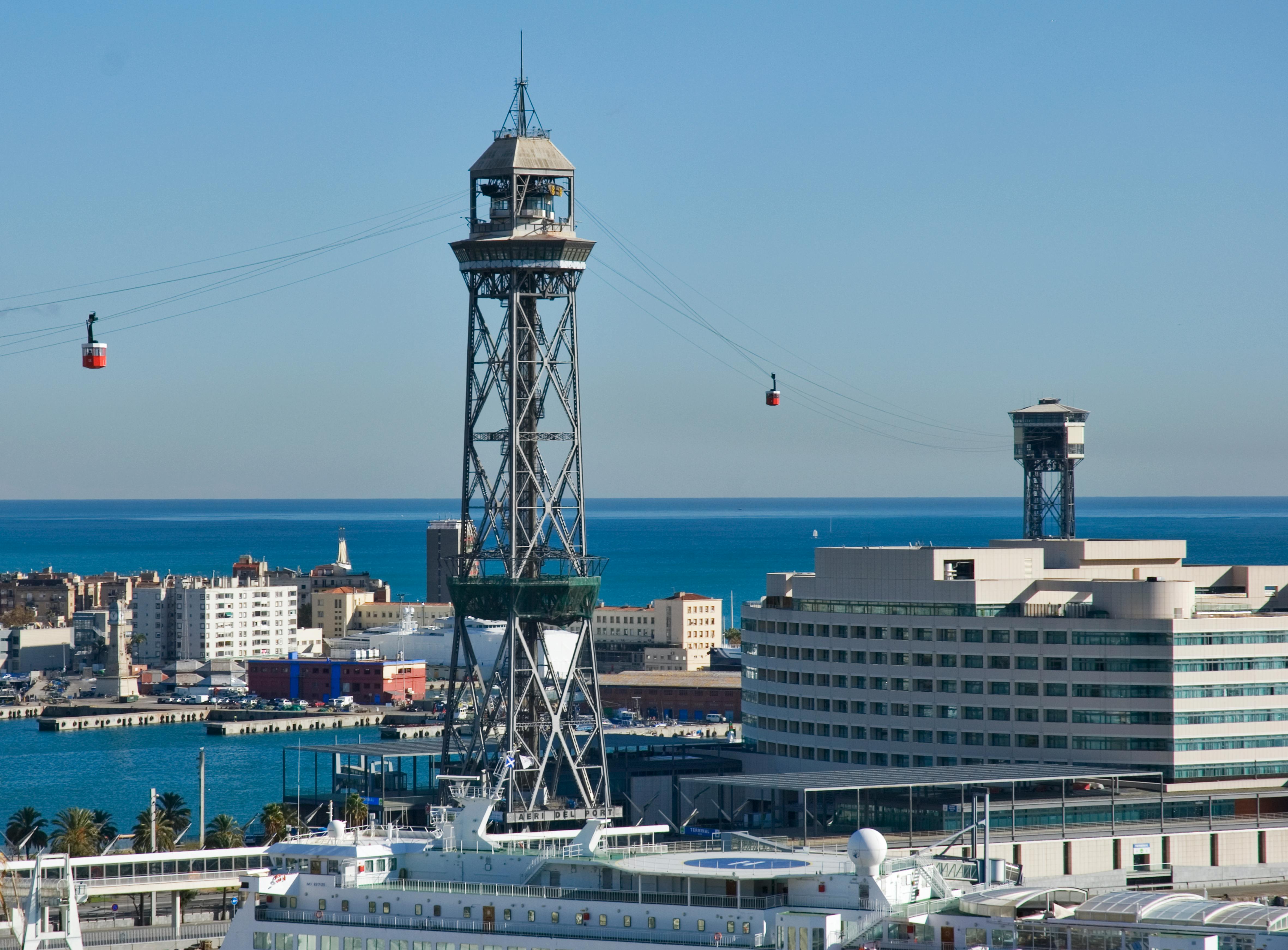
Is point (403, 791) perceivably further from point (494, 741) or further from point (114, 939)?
point (114, 939)

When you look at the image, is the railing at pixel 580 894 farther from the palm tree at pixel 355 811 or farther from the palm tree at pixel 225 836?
the palm tree at pixel 355 811

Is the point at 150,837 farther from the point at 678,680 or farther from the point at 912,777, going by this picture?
the point at 678,680

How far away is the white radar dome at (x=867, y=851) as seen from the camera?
43.9 m

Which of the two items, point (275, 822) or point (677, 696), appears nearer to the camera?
point (275, 822)

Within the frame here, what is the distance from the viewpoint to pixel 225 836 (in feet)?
267

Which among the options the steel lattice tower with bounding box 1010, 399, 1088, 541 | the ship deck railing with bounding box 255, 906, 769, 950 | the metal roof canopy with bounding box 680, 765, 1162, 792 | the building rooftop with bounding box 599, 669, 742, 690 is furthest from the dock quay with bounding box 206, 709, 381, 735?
the ship deck railing with bounding box 255, 906, 769, 950

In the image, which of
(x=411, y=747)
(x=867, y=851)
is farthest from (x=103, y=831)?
(x=867, y=851)

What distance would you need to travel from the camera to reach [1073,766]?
83.8m

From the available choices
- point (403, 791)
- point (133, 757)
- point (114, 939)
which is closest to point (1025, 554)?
point (403, 791)

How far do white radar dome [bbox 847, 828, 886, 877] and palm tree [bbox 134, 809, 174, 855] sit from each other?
140ft

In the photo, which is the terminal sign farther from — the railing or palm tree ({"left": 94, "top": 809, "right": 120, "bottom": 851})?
the railing

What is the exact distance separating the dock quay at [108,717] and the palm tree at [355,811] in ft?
312

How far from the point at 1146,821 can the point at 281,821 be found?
35142 millimetres

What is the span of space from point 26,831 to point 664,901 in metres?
49.0
